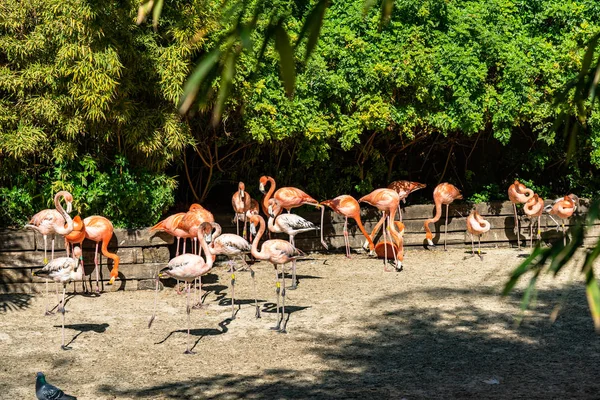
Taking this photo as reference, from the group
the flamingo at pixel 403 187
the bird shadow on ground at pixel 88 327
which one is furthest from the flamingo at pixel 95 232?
the flamingo at pixel 403 187

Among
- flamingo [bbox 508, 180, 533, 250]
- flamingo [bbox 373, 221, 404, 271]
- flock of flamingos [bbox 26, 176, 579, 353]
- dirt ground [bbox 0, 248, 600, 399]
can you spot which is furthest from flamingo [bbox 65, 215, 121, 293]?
flamingo [bbox 508, 180, 533, 250]

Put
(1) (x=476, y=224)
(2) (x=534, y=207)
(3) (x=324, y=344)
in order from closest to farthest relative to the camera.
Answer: (3) (x=324, y=344)
(1) (x=476, y=224)
(2) (x=534, y=207)

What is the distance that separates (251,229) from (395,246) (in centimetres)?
190

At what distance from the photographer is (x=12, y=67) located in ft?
30.8

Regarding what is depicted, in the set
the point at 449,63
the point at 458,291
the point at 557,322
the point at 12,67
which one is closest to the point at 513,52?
the point at 449,63

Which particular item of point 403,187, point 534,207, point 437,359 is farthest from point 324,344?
point 534,207

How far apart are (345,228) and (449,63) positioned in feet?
8.53

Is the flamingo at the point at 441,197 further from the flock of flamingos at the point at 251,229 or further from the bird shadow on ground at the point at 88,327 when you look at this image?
the bird shadow on ground at the point at 88,327

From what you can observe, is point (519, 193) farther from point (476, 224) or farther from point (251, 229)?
point (251, 229)

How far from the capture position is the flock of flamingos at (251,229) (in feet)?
24.8

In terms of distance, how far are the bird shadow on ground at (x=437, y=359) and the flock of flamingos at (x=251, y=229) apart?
91cm

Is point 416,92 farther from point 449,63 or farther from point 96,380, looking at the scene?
point 96,380

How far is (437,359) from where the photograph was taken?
6.79 metres

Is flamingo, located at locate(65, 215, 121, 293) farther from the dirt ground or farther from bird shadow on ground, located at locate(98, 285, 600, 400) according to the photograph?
bird shadow on ground, located at locate(98, 285, 600, 400)
